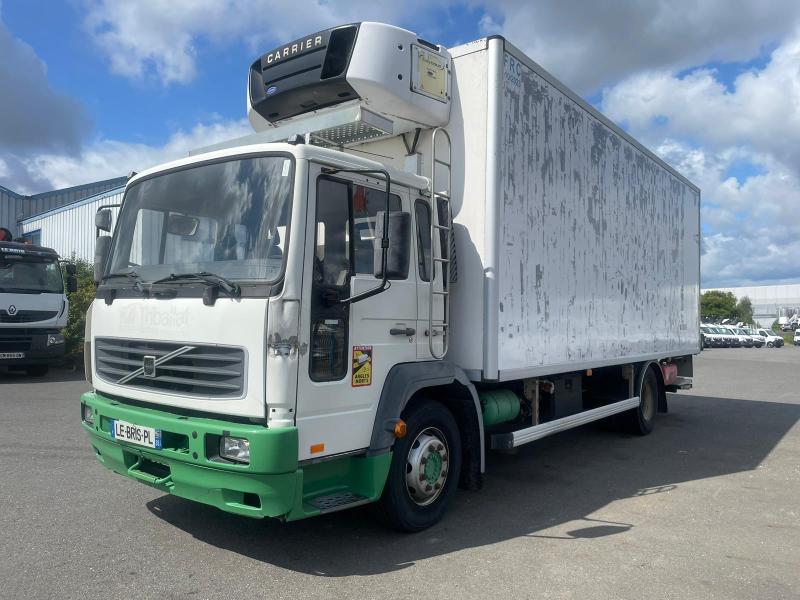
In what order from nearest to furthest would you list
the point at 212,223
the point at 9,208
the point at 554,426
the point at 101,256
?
the point at 212,223, the point at 101,256, the point at 554,426, the point at 9,208

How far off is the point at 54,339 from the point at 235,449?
11.3 m

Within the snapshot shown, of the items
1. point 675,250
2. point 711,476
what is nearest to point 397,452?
point 711,476

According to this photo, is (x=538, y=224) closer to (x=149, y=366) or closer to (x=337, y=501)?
(x=337, y=501)

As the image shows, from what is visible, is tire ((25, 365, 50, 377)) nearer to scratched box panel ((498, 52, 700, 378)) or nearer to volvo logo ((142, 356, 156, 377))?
volvo logo ((142, 356, 156, 377))

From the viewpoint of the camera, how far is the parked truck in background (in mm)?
12664

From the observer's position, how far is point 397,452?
455 cm

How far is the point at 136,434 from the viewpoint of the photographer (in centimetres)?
427

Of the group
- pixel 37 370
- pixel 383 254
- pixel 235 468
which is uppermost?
pixel 383 254

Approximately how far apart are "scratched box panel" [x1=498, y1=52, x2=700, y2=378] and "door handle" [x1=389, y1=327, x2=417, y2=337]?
895mm

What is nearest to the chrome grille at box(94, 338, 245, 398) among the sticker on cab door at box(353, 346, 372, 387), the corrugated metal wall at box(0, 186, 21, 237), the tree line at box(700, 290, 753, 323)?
the sticker on cab door at box(353, 346, 372, 387)

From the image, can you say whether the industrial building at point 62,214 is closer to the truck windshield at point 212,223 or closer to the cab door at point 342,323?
the truck windshield at point 212,223

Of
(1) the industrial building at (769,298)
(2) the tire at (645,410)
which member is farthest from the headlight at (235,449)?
(1) the industrial building at (769,298)

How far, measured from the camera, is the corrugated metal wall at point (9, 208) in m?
28.6

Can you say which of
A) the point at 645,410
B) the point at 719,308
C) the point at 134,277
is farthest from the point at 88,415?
the point at 719,308
